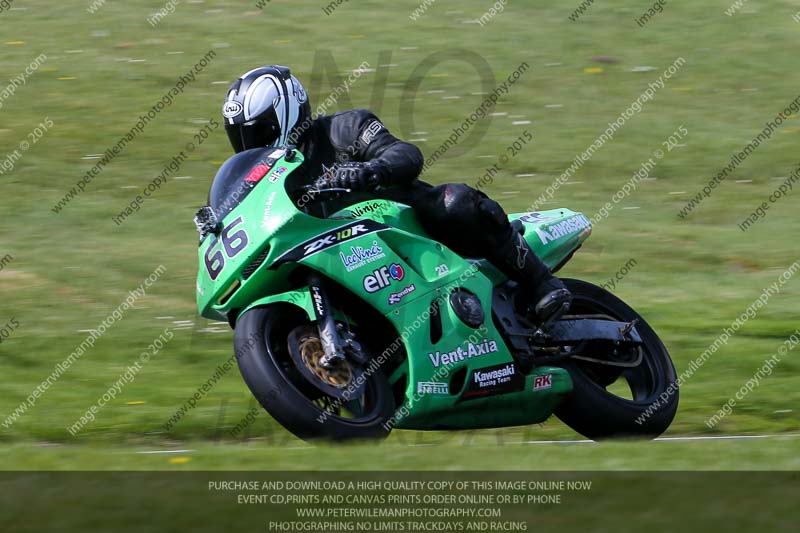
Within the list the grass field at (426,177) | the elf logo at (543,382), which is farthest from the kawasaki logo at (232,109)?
the elf logo at (543,382)

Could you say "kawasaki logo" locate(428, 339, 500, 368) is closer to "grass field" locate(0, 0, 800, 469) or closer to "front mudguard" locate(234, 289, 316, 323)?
"grass field" locate(0, 0, 800, 469)

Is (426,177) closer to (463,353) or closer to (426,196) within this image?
(426,196)

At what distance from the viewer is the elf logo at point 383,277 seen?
6277 millimetres

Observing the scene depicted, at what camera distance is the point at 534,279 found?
7.12 metres

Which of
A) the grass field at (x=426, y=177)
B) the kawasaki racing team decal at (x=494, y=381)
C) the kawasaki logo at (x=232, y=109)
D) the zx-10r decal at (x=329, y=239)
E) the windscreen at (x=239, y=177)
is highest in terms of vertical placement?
the kawasaki logo at (x=232, y=109)

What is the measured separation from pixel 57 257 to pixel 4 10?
8.69 m

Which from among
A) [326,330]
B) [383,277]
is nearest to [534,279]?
[383,277]

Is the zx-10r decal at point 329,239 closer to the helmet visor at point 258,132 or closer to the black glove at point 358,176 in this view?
the black glove at point 358,176

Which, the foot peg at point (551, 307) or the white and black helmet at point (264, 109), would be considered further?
A: the foot peg at point (551, 307)

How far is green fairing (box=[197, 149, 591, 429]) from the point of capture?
6.15m

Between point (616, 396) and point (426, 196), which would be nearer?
point (426, 196)

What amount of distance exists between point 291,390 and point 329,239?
0.89 m

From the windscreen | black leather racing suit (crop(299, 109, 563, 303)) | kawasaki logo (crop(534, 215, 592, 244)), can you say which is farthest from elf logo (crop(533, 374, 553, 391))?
the windscreen
